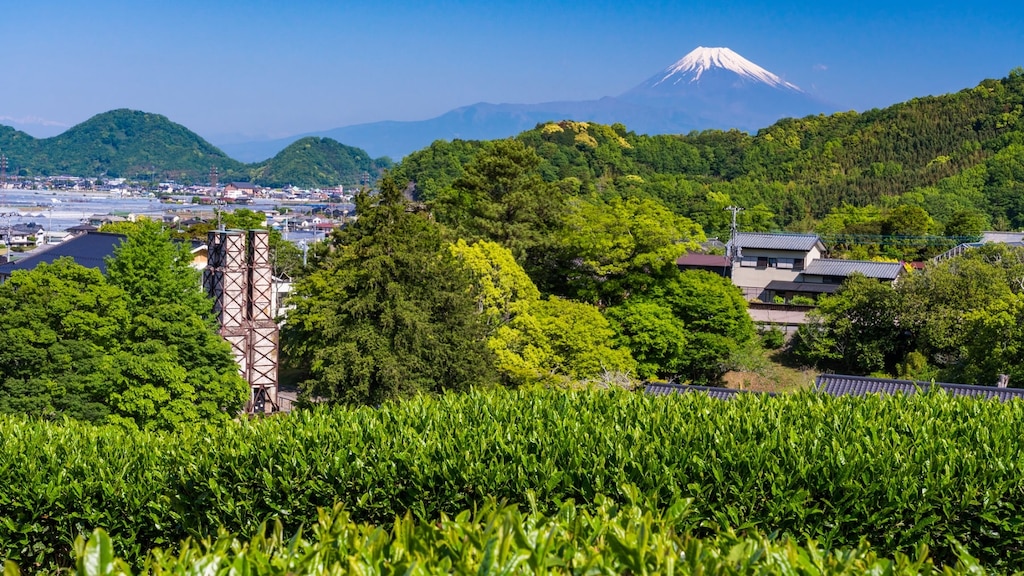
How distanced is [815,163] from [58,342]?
84609 millimetres

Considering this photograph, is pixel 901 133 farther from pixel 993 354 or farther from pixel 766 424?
pixel 766 424

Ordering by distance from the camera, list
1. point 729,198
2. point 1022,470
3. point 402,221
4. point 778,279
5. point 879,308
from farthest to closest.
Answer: point 729,198 < point 778,279 < point 879,308 < point 402,221 < point 1022,470

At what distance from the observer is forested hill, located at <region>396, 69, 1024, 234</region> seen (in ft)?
245

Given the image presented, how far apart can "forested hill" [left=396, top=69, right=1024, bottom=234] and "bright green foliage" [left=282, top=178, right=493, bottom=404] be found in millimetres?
46568

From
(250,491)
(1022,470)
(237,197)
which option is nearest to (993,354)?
(1022,470)

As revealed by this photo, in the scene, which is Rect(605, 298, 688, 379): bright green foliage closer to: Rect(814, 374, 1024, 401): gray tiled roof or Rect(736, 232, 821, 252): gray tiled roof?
Rect(814, 374, 1024, 401): gray tiled roof

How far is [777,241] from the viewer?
47.5m

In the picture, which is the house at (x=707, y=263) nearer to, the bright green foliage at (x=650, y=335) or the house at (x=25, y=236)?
the bright green foliage at (x=650, y=335)

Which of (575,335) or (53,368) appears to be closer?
(53,368)

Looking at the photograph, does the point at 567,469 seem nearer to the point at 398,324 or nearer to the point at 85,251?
the point at 398,324

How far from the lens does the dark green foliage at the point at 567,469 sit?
7629 millimetres

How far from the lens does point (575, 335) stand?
2644cm

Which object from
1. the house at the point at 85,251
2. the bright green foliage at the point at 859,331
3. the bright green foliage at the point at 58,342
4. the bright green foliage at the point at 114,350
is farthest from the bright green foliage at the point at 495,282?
the bright green foliage at the point at 859,331

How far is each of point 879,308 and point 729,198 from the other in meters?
46.5
